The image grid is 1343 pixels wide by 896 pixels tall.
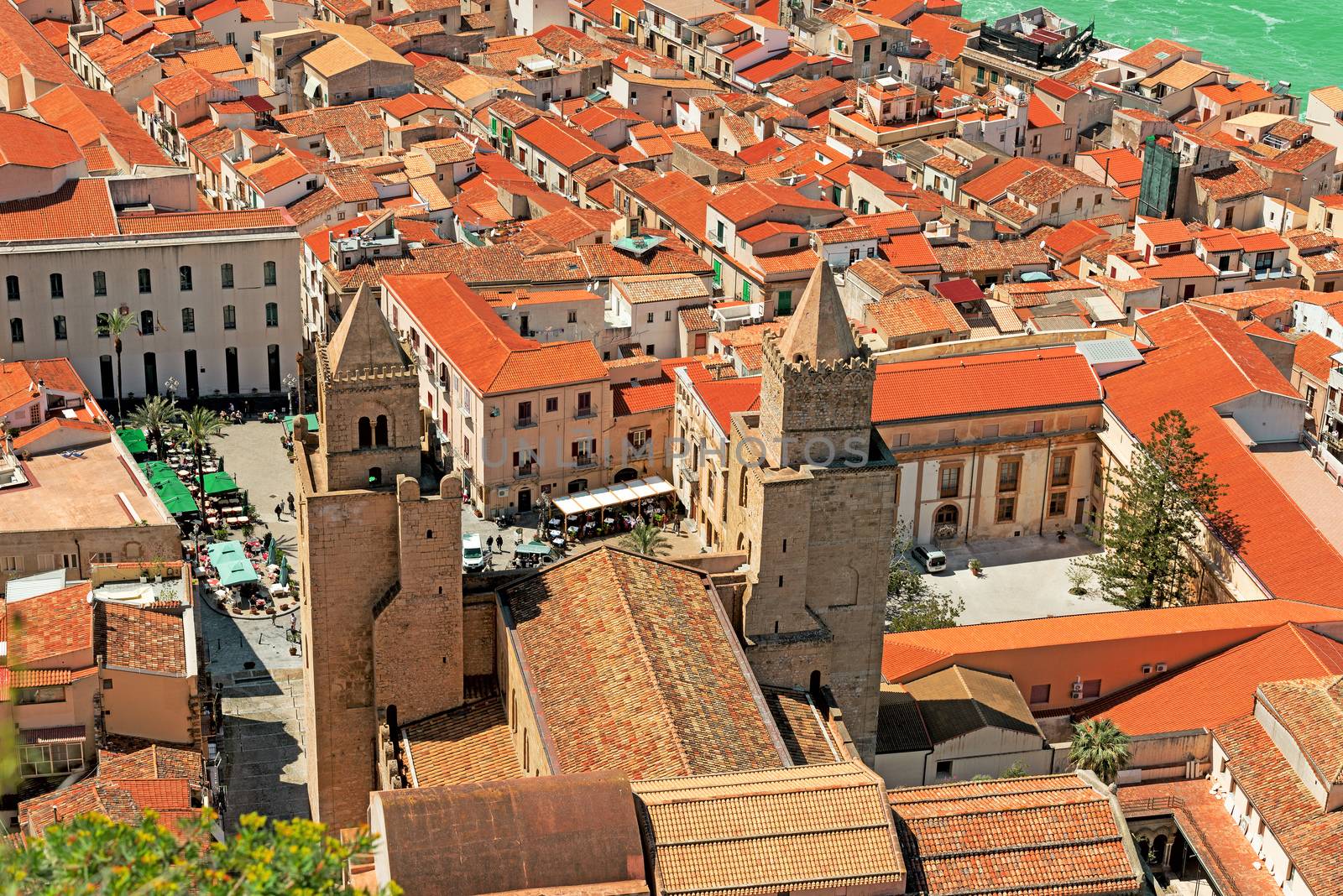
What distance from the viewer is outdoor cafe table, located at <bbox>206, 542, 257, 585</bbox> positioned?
78.9 meters

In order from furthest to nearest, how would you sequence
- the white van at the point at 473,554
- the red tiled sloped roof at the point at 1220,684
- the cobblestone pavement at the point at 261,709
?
the white van at the point at 473,554 → the red tiled sloped roof at the point at 1220,684 → the cobblestone pavement at the point at 261,709

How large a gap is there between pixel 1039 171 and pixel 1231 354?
3120cm

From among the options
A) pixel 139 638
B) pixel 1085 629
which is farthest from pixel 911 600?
pixel 139 638

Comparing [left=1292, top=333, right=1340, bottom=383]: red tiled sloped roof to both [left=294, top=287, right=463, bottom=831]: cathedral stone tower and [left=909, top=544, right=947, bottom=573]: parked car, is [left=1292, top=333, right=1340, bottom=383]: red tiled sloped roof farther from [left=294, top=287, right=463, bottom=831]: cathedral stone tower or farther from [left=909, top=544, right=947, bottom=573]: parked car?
[left=294, top=287, right=463, bottom=831]: cathedral stone tower

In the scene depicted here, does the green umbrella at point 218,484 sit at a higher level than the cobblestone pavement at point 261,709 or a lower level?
higher

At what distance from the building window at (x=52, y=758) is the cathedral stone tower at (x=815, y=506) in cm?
2028

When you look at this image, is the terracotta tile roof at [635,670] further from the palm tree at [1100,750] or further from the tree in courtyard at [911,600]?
the tree in courtyard at [911,600]

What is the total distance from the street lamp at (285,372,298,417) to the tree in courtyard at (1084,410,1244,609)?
1541 inches

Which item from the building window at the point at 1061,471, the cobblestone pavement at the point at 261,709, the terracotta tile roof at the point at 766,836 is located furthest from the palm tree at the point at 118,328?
the terracotta tile roof at the point at 766,836

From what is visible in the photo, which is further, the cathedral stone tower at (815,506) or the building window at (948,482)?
the building window at (948,482)

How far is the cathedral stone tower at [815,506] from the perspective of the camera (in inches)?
2363

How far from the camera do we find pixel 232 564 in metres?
79.8

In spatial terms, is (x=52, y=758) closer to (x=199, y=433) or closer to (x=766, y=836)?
(x=766, y=836)

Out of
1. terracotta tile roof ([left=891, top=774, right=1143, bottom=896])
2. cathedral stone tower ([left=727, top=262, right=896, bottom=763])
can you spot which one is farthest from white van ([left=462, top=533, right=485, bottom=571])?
terracotta tile roof ([left=891, top=774, right=1143, bottom=896])
